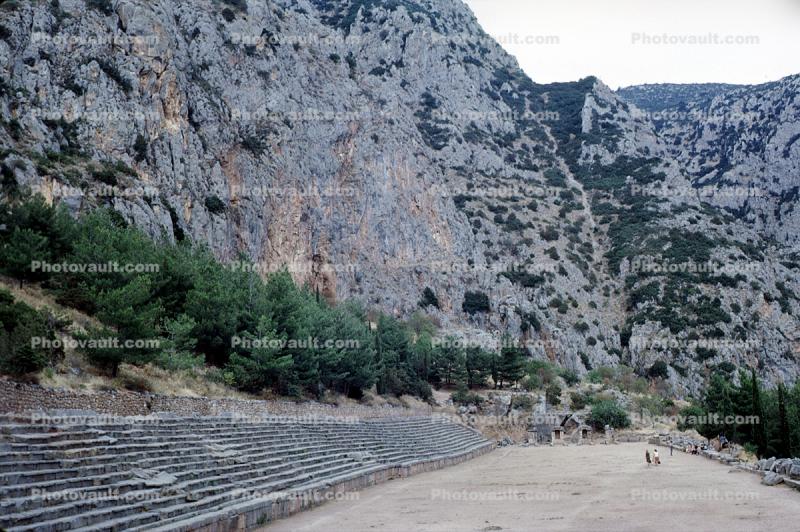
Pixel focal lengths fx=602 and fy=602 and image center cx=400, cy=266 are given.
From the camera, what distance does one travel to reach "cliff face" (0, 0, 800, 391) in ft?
159

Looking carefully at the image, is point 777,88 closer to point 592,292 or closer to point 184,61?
point 592,292

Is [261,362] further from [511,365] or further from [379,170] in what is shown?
[379,170]

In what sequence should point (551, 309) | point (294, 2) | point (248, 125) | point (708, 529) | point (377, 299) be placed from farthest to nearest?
point (294, 2), point (551, 309), point (377, 299), point (248, 125), point (708, 529)

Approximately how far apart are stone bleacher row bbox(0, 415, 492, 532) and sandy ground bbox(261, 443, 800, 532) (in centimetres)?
108

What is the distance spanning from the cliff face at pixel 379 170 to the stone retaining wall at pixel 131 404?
78.0 ft

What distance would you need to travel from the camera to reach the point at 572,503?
16.2 m

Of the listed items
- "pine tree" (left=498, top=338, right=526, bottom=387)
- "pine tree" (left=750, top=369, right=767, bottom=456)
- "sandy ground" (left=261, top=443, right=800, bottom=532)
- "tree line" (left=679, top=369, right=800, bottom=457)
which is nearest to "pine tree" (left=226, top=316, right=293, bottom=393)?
"sandy ground" (left=261, top=443, right=800, bottom=532)

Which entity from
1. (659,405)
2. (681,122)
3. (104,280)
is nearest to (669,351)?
(659,405)

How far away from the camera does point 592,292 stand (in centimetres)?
8575

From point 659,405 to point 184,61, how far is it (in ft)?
189

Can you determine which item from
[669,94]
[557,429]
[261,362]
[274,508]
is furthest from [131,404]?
[669,94]

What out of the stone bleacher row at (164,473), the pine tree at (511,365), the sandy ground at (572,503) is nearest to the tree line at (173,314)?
the stone bleacher row at (164,473)

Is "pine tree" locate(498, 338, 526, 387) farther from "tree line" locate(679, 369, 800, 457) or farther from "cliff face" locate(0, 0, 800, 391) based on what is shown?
"tree line" locate(679, 369, 800, 457)

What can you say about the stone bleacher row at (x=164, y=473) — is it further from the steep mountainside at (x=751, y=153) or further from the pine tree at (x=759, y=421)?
the steep mountainside at (x=751, y=153)
